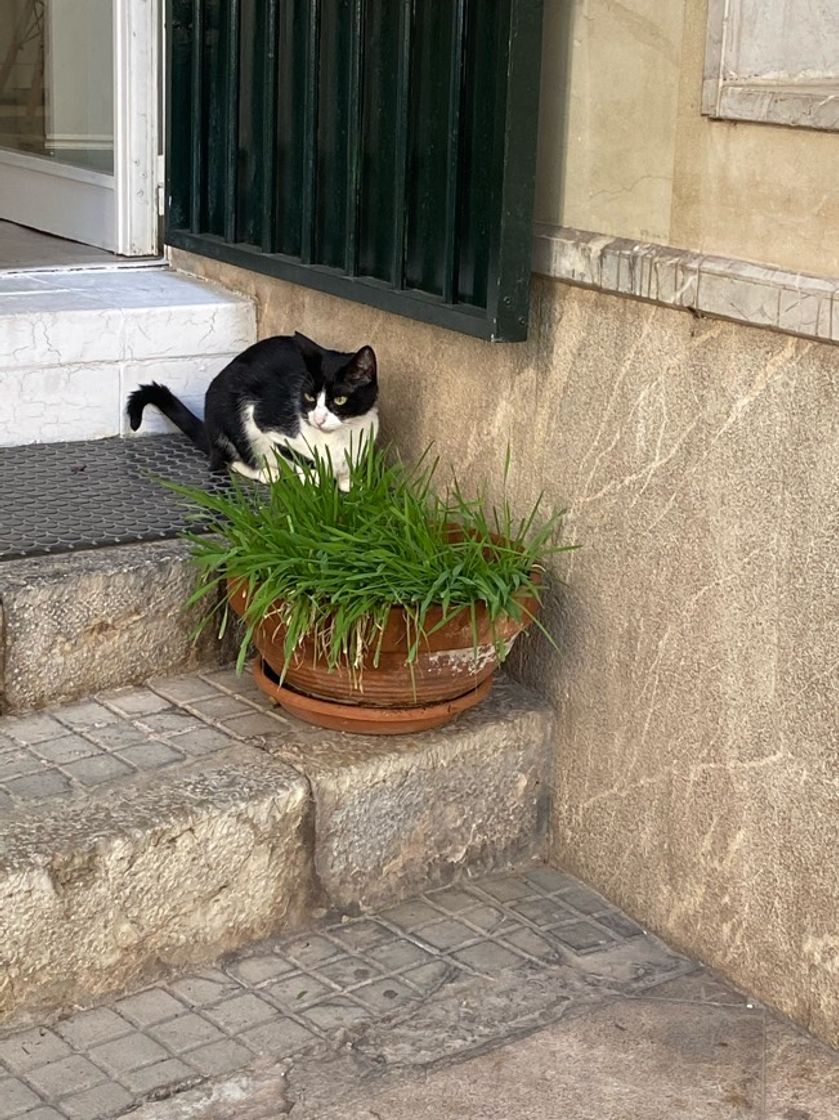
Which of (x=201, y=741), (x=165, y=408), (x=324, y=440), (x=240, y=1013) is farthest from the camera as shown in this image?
(x=165, y=408)

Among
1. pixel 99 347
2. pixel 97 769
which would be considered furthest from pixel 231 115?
pixel 97 769

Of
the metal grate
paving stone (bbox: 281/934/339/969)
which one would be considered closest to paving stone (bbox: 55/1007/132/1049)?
paving stone (bbox: 281/934/339/969)

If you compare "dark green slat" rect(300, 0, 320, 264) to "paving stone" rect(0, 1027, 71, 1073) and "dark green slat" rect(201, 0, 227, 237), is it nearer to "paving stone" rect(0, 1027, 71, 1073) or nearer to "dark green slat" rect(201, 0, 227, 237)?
"dark green slat" rect(201, 0, 227, 237)

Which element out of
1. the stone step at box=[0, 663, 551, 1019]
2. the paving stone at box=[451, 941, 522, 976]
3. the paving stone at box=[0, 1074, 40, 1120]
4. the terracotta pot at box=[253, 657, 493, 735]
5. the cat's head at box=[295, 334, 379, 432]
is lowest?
the paving stone at box=[451, 941, 522, 976]

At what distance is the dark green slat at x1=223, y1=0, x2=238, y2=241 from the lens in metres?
3.62

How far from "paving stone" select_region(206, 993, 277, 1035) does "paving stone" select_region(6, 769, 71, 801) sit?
1.47ft

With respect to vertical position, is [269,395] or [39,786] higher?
[269,395]

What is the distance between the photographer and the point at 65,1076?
237 centimetres

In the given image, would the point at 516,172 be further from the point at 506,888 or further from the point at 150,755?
the point at 506,888

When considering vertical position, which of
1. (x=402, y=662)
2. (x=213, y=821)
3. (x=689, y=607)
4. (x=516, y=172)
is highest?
(x=516, y=172)

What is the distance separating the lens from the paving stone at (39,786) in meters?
2.62

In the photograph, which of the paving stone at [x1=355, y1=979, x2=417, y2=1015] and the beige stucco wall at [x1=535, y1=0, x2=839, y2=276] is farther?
the paving stone at [x1=355, y1=979, x2=417, y2=1015]

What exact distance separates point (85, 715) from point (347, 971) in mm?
716

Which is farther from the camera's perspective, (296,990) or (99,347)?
(99,347)
